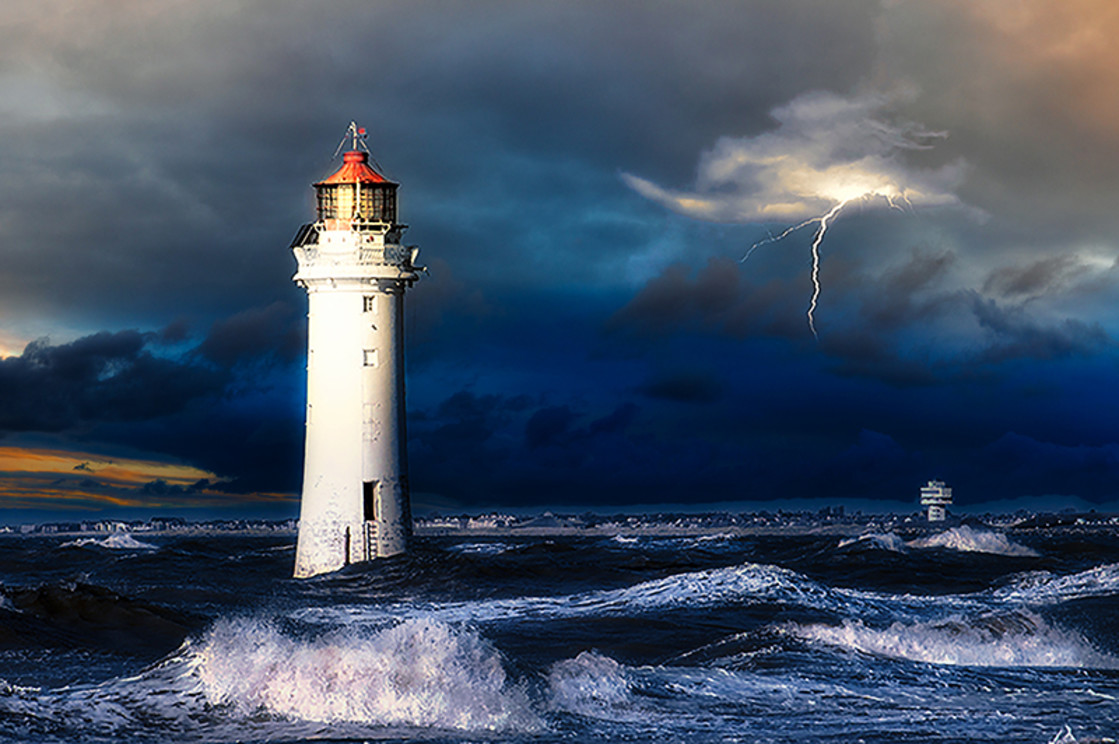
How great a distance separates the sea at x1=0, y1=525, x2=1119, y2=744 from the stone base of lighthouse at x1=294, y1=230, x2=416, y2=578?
44.6 inches

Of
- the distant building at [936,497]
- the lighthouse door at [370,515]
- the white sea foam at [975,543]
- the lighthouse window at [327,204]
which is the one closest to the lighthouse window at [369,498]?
Result: the lighthouse door at [370,515]

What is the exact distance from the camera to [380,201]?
34.4 meters

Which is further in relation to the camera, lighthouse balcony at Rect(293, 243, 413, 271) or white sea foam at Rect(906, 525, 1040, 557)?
white sea foam at Rect(906, 525, 1040, 557)

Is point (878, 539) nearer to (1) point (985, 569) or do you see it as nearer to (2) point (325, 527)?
(1) point (985, 569)

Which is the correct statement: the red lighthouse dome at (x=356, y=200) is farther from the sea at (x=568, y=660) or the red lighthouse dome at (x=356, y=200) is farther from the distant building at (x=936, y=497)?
the distant building at (x=936, y=497)

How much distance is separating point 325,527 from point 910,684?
21.0 metres

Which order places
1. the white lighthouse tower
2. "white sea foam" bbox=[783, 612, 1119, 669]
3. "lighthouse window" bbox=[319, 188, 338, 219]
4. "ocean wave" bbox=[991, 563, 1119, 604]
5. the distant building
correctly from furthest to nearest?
the distant building → "lighthouse window" bbox=[319, 188, 338, 219] → the white lighthouse tower → "ocean wave" bbox=[991, 563, 1119, 604] → "white sea foam" bbox=[783, 612, 1119, 669]

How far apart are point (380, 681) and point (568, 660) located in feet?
9.63

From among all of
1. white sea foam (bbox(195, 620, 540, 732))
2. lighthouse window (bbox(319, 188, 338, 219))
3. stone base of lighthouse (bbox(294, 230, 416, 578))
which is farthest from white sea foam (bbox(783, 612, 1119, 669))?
lighthouse window (bbox(319, 188, 338, 219))

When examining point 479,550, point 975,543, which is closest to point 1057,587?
point 975,543

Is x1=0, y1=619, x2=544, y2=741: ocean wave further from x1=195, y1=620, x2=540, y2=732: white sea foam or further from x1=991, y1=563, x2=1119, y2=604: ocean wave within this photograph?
x1=991, y1=563, x2=1119, y2=604: ocean wave

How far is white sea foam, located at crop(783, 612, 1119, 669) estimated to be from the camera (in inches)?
713

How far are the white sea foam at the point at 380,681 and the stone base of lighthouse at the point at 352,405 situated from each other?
18.5 meters

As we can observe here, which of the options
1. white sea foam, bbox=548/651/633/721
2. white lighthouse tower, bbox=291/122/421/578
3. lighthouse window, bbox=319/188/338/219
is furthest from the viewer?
lighthouse window, bbox=319/188/338/219
